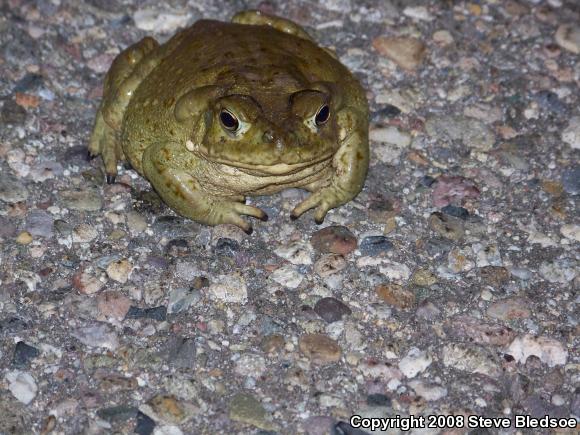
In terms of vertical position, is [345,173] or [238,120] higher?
[238,120]

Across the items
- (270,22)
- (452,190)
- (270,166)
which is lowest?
(452,190)

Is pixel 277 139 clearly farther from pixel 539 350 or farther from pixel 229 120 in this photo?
pixel 539 350

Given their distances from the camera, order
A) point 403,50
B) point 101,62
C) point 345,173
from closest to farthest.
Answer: point 345,173, point 101,62, point 403,50

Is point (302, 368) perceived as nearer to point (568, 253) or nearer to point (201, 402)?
point (201, 402)

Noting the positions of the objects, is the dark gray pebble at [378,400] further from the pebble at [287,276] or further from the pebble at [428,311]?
the pebble at [287,276]

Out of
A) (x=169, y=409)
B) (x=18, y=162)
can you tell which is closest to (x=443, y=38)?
(x=18, y=162)

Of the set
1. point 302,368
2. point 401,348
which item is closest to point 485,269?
point 401,348
